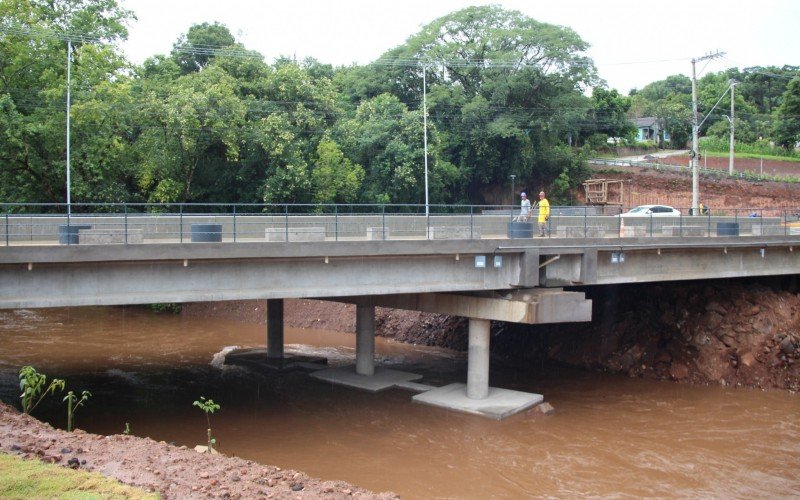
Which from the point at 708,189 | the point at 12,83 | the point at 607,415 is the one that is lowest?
the point at 607,415

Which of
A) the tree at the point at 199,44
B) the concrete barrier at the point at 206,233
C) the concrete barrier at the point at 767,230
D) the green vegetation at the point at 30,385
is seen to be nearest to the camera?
the green vegetation at the point at 30,385

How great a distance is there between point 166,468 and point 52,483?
2630 mm

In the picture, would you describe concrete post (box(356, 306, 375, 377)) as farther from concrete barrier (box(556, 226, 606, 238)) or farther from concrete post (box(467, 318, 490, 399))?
concrete barrier (box(556, 226, 606, 238))

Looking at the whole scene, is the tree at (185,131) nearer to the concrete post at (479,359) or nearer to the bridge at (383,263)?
the bridge at (383,263)

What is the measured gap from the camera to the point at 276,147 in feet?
143

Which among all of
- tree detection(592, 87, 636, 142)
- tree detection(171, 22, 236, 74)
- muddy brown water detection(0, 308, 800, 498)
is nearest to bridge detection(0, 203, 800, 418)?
muddy brown water detection(0, 308, 800, 498)

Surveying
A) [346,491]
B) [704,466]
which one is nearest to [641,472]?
[704,466]

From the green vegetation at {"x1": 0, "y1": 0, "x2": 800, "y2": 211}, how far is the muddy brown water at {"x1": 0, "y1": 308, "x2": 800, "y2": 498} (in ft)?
43.2

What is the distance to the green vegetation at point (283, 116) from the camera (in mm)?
40812

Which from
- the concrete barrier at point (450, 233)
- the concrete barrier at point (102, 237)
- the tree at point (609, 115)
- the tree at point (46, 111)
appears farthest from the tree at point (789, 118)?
the concrete barrier at point (102, 237)

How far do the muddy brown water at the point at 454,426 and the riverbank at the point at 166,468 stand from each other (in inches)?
140

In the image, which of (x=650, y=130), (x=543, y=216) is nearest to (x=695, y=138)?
(x=543, y=216)

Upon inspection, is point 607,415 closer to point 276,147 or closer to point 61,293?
point 61,293

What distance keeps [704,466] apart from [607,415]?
205 inches
